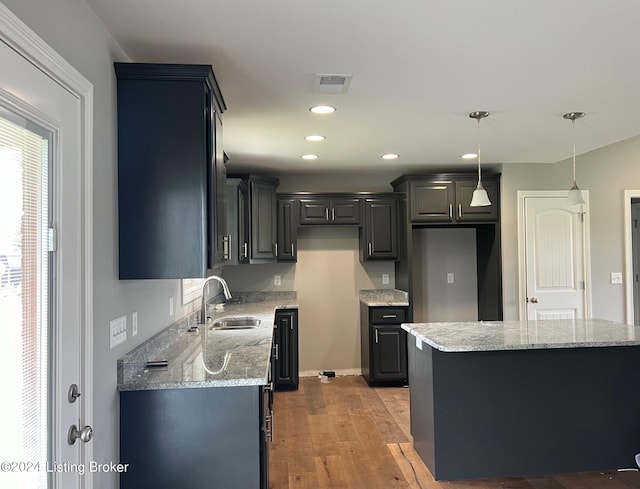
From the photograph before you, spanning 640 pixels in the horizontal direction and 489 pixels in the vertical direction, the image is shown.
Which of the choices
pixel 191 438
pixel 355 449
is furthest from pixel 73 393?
pixel 355 449

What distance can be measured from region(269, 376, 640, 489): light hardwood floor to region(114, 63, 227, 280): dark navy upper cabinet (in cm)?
171

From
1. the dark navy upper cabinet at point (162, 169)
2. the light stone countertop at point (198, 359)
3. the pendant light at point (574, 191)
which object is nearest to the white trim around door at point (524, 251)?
the pendant light at point (574, 191)

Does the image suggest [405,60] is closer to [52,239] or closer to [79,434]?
[52,239]

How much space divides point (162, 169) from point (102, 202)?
316 millimetres

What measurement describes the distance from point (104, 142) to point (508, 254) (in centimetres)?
430

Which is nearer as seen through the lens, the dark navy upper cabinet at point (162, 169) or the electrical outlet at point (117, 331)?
the electrical outlet at point (117, 331)

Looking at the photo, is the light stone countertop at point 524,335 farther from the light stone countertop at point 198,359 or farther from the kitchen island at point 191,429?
the kitchen island at point 191,429

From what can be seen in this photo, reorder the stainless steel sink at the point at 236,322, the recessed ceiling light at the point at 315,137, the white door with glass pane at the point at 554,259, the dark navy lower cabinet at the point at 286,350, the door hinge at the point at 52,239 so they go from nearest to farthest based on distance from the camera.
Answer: the door hinge at the point at 52,239 < the recessed ceiling light at the point at 315,137 < the stainless steel sink at the point at 236,322 < the dark navy lower cabinet at the point at 286,350 < the white door with glass pane at the point at 554,259

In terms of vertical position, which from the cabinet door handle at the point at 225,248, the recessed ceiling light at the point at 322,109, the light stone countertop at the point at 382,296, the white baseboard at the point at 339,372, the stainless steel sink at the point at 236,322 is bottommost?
the white baseboard at the point at 339,372

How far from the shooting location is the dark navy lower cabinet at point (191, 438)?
199 centimetres

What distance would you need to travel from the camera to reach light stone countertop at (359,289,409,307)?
16.6 feet

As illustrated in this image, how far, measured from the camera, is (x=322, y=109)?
9.80ft

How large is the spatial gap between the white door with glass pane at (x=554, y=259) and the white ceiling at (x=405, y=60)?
1350 millimetres

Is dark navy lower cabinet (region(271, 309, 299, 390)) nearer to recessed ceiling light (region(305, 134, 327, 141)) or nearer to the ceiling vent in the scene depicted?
recessed ceiling light (region(305, 134, 327, 141))
